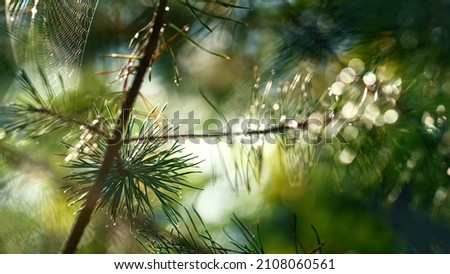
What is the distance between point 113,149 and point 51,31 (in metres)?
0.21

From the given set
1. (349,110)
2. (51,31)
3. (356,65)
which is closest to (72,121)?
(51,31)

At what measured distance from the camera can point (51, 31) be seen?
749 mm

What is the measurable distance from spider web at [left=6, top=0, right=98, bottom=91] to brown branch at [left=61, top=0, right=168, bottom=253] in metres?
0.11

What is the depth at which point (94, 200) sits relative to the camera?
583 millimetres

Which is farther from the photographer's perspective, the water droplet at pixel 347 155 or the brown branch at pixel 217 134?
the water droplet at pixel 347 155

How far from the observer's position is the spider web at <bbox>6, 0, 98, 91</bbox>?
70 cm

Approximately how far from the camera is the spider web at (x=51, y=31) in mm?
695

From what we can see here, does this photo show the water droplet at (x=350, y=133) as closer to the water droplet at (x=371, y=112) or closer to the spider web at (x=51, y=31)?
the water droplet at (x=371, y=112)

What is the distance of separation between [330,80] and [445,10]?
189 mm

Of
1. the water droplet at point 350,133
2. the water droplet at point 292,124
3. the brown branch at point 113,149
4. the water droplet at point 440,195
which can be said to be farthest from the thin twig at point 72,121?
the water droplet at point 440,195

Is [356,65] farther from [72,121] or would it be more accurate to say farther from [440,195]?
[72,121]

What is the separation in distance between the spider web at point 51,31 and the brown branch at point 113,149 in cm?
11

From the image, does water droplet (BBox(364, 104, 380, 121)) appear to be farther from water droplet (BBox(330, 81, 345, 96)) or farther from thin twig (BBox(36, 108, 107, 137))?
thin twig (BBox(36, 108, 107, 137))

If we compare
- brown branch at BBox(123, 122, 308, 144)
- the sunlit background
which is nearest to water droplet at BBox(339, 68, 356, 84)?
the sunlit background
